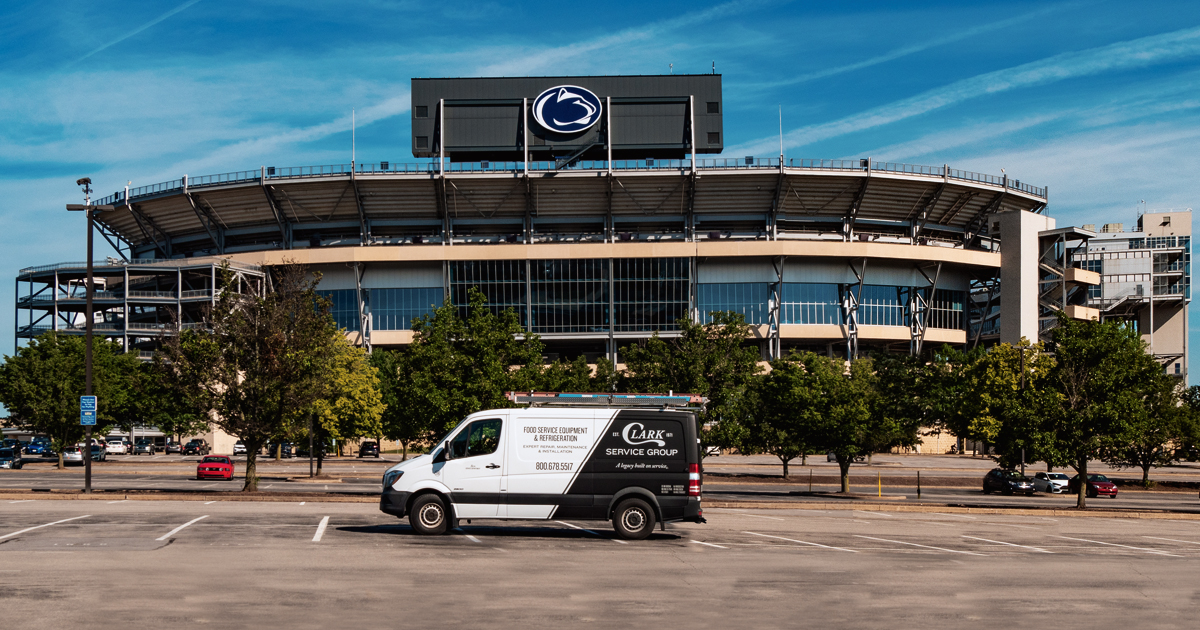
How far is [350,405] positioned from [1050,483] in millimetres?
37498

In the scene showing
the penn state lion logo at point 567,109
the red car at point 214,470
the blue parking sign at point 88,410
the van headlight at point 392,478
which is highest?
the penn state lion logo at point 567,109

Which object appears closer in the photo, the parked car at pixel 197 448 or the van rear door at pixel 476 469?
the van rear door at pixel 476 469

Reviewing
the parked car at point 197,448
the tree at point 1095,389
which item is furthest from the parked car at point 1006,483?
the parked car at point 197,448

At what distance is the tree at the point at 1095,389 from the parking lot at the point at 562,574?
29.4 ft

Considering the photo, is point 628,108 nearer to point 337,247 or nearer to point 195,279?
point 337,247

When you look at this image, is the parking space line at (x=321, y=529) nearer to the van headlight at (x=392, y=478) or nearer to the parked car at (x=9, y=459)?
the van headlight at (x=392, y=478)

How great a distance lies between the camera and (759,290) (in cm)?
8969

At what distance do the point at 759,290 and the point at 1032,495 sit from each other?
4298 centimetres

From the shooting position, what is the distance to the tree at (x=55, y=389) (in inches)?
2403

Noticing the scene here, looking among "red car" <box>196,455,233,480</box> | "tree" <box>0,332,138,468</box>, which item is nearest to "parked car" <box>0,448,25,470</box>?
"tree" <box>0,332,138,468</box>

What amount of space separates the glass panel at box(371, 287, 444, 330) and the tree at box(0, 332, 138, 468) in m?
26.5

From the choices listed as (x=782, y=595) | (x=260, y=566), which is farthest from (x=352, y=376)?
(x=782, y=595)

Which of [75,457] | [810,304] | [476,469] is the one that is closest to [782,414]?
[476,469]

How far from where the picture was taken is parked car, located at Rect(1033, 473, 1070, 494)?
170ft
